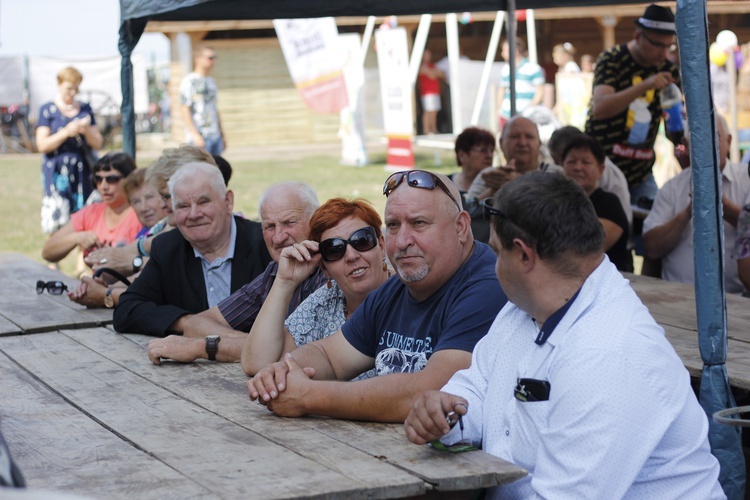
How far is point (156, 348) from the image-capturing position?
327 centimetres

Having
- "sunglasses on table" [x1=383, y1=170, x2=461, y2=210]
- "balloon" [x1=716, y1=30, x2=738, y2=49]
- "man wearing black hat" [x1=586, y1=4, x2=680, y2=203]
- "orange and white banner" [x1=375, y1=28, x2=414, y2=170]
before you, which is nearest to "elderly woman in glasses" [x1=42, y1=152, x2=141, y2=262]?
"man wearing black hat" [x1=586, y1=4, x2=680, y2=203]

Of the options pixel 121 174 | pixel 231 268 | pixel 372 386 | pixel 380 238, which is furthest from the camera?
pixel 121 174

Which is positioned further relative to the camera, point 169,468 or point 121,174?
point 121,174

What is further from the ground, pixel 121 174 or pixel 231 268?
pixel 121 174

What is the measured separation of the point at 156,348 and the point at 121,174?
115 inches

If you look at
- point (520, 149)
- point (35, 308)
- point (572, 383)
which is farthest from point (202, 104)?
point (572, 383)

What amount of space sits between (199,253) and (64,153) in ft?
15.9

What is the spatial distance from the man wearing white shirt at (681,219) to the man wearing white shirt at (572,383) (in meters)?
2.81

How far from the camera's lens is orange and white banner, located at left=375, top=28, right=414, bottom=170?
14812mm

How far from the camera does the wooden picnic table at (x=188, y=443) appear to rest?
77.5 inches

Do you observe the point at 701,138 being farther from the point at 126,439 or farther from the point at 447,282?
the point at 126,439

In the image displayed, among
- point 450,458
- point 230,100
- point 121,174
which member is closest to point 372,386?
point 450,458

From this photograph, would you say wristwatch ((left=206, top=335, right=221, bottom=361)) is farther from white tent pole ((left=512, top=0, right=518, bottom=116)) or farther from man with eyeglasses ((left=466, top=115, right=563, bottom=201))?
white tent pole ((left=512, top=0, right=518, bottom=116))

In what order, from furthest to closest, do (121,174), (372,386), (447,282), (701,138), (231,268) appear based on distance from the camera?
(121,174), (231,268), (701,138), (447,282), (372,386)
